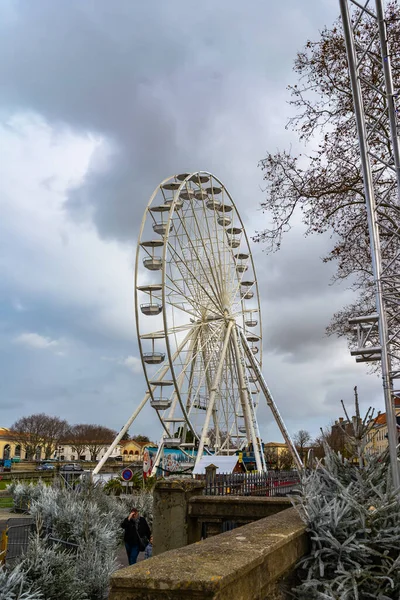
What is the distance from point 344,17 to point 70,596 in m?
9.17

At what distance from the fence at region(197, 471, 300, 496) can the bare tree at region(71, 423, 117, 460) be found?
309ft

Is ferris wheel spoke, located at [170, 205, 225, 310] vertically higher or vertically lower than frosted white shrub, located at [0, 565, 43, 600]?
higher

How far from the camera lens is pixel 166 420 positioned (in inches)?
1124

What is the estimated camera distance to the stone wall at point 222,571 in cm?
248

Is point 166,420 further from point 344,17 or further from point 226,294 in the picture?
point 344,17

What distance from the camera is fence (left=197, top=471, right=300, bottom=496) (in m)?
10.9

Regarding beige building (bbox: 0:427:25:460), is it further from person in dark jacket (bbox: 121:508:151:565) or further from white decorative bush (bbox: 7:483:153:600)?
person in dark jacket (bbox: 121:508:151:565)

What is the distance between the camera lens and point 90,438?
10988 cm

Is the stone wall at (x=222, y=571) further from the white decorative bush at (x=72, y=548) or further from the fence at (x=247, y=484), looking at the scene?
the fence at (x=247, y=484)

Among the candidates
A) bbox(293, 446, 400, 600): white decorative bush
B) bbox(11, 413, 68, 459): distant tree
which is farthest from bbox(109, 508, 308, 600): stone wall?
bbox(11, 413, 68, 459): distant tree

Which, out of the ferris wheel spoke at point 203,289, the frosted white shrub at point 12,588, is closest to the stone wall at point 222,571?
the frosted white shrub at point 12,588

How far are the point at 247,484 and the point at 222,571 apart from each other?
1136 centimetres

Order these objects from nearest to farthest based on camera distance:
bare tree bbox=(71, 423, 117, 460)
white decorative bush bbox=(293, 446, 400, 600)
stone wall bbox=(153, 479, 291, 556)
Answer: white decorative bush bbox=(293, 446, 400, 600)
stone wall bbox=(153, 479, 291, 556)
bare tree bbox=(71, 423, 117, 460)

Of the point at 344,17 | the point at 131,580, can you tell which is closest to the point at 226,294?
the point at 344,17
